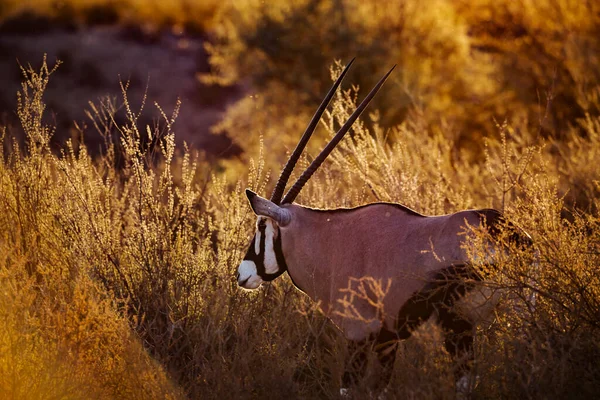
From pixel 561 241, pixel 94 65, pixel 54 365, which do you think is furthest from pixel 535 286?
pixel 94 65

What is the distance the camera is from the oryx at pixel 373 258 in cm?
434

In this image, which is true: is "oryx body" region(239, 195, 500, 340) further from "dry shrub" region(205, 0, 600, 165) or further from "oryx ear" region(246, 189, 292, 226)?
"dry shrub" region(205, 0, 600, 165)

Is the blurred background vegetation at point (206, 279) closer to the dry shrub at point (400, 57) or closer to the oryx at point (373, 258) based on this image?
the oryx at point (373, 258)

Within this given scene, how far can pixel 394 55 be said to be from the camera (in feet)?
54.3

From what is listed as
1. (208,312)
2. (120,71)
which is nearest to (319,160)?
(208,312)

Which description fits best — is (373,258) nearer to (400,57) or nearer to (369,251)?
(369,251)

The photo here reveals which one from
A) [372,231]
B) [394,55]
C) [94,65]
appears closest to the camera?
[372,231]

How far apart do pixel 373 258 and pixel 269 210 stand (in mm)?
697

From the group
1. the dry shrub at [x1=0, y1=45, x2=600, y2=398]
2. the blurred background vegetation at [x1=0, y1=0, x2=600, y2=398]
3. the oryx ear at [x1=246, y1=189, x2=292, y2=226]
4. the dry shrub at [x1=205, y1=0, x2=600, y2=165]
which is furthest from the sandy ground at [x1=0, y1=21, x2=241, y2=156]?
the oryx ear at [x1=246, y1=189, x2=292, y2=226]

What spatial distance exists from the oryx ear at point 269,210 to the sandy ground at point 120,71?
20.7 meters

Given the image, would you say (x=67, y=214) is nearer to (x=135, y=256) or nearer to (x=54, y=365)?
(x=135, y=256)

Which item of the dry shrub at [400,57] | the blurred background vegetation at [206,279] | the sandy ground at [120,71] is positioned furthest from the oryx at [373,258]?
the sandy ground at [120,71]

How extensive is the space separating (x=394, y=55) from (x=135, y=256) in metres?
11.9

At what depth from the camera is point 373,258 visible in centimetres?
467
